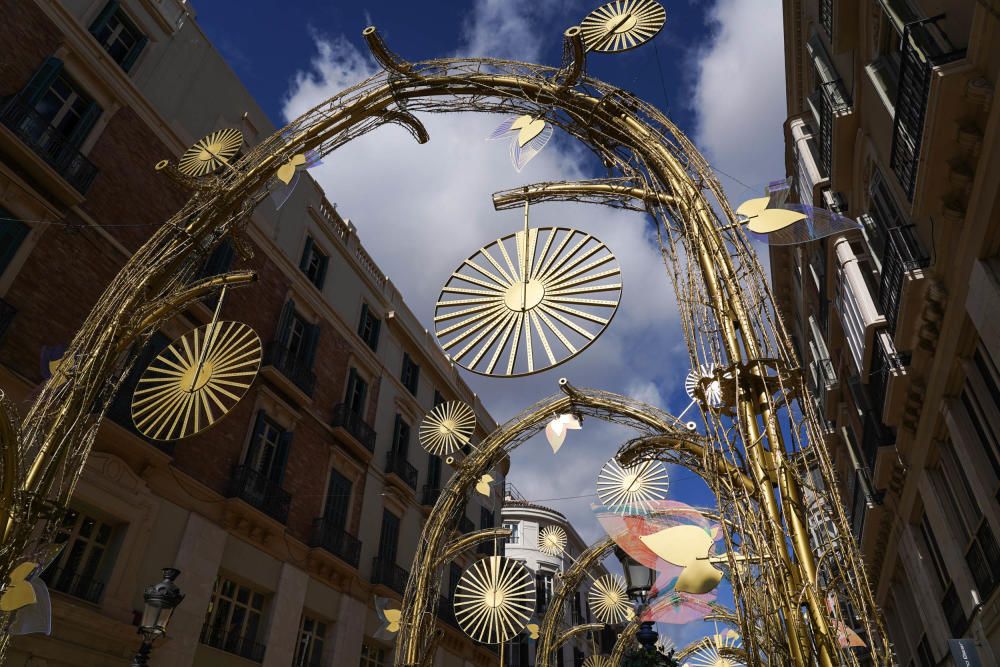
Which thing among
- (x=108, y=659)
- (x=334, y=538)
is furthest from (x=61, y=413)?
(x=334, y=538)

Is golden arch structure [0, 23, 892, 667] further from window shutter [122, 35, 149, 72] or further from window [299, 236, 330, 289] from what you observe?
window [299, 236, 330, 289]

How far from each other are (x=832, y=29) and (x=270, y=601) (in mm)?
16551

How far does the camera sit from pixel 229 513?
14234mm

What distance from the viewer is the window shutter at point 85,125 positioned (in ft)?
41.1

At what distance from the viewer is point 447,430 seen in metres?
17.8

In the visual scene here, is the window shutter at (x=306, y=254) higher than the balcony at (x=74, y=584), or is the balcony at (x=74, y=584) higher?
the window shutter at (x=306, y=254)

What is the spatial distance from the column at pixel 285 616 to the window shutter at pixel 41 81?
36.6 ft

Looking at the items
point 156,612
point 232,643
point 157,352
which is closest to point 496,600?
point 232,643

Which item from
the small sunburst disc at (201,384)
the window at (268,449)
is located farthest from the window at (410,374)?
the small sunburst disc at (201,384)

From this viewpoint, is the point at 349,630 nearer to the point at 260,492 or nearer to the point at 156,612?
the point at 260,492

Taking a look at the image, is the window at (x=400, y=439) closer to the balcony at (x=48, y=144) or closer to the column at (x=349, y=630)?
the column at (x=349, y=630)

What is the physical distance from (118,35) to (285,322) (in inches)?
301

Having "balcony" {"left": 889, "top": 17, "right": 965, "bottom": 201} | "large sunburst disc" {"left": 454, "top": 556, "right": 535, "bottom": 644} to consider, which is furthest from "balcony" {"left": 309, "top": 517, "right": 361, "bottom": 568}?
"balcony" {"left": 889, "top": 17, "right": 965, "bottom": 201}

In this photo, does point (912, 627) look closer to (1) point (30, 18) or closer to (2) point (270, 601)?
(2) point (270, 601)
